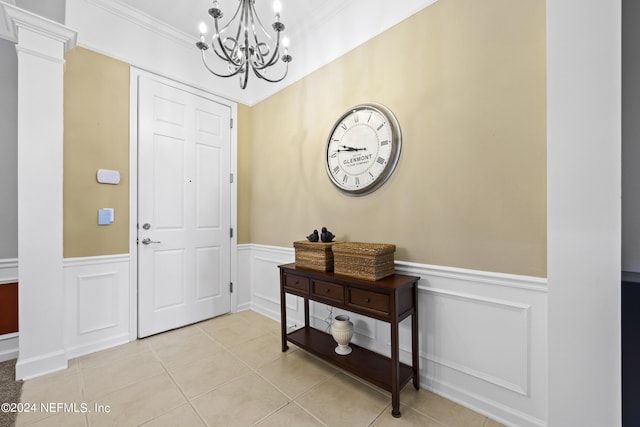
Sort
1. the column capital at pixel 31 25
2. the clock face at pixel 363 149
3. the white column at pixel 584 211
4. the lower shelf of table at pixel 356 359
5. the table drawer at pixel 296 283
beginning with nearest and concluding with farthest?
the white column at pixel 584 211
the lower shelf of table at pixel 356 359
the column capital at pixel 31 25
the clock face at pixel 363 149
the table drawer at pixel 296 283

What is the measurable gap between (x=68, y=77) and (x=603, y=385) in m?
3.82

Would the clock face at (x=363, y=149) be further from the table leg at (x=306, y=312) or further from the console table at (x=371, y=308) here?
the table leg at (x=306, y=312)

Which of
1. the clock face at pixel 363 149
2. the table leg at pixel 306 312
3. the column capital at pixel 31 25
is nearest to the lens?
the column capital at pixel 31 25

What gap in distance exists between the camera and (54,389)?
186 cm

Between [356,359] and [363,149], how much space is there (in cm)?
159

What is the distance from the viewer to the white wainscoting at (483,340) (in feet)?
4.87

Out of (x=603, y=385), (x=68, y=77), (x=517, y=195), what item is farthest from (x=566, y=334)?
(x=68, y=77)

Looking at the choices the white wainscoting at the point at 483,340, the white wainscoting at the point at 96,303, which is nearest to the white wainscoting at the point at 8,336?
the white wainscoting at the point at 96,303

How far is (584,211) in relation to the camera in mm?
1080

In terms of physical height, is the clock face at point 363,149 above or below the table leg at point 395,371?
above

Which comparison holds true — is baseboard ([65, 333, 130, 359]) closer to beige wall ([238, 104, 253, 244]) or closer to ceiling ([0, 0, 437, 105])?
beige wall ([238, 104, 253, 244])

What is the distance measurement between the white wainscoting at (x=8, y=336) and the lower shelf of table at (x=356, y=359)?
223 cm

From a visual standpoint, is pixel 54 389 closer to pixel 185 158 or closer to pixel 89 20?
pixel 185 158

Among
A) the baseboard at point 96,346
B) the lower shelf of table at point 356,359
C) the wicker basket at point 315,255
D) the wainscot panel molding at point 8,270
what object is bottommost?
the baseboard at point 96,346
